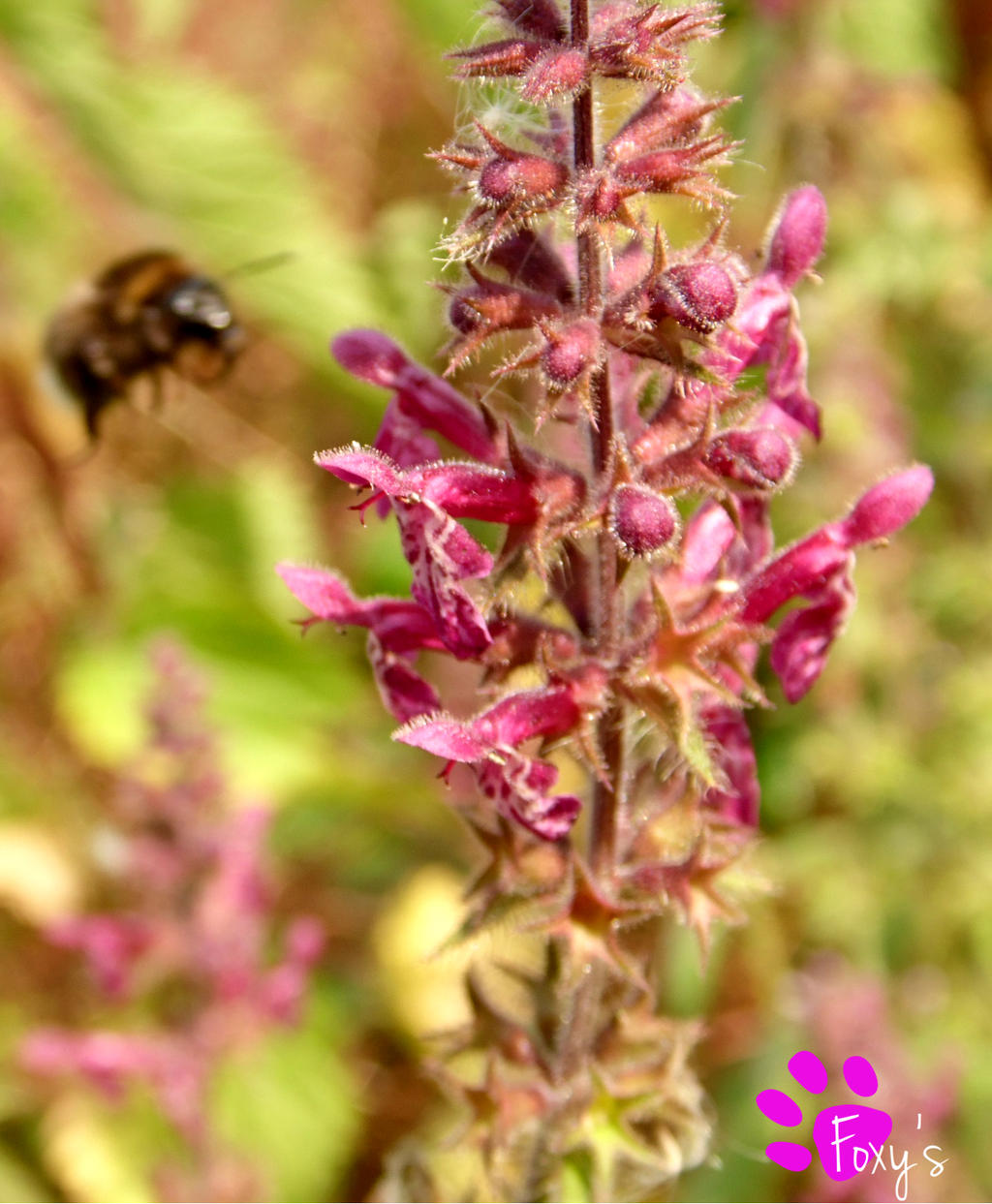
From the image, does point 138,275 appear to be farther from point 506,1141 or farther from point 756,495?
point 506,1141

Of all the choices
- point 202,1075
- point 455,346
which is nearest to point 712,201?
point 455,346

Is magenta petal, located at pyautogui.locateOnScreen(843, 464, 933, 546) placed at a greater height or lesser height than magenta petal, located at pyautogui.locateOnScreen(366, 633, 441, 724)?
greater

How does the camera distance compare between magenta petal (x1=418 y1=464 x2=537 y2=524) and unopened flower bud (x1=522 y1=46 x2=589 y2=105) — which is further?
magenta petal (x1=418 y1=464 x2=537 y2=524)

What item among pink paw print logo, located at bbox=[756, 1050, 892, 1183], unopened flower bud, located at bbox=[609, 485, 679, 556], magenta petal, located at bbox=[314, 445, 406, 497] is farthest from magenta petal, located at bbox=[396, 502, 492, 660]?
pink paw print logo, located at bbox=[756, 1050, 892, 1183]

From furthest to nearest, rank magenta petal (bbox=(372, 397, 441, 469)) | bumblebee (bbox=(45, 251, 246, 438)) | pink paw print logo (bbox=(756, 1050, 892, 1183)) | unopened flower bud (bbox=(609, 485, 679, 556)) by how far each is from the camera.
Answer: bumblebee (bbox=(45, 251, 246, 438)), pink paw print logo (bbox=(756, 1050, 892, 1183)), magenta petal (bbox=(372, 397, 441, 469)), unopened flower bud (bbox=(609, 485, 679, 556))

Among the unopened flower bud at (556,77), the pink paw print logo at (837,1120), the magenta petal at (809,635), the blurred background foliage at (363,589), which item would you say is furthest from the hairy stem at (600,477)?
the blurred background foliage at (363,589)

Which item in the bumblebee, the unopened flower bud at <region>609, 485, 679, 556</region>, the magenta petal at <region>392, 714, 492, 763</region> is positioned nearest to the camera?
the unopened flower bud at <region>609, 485, 679, 556</region>

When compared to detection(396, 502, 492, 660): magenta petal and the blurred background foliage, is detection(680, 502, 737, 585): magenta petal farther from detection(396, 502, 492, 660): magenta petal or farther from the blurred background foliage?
the blurred background foliage
